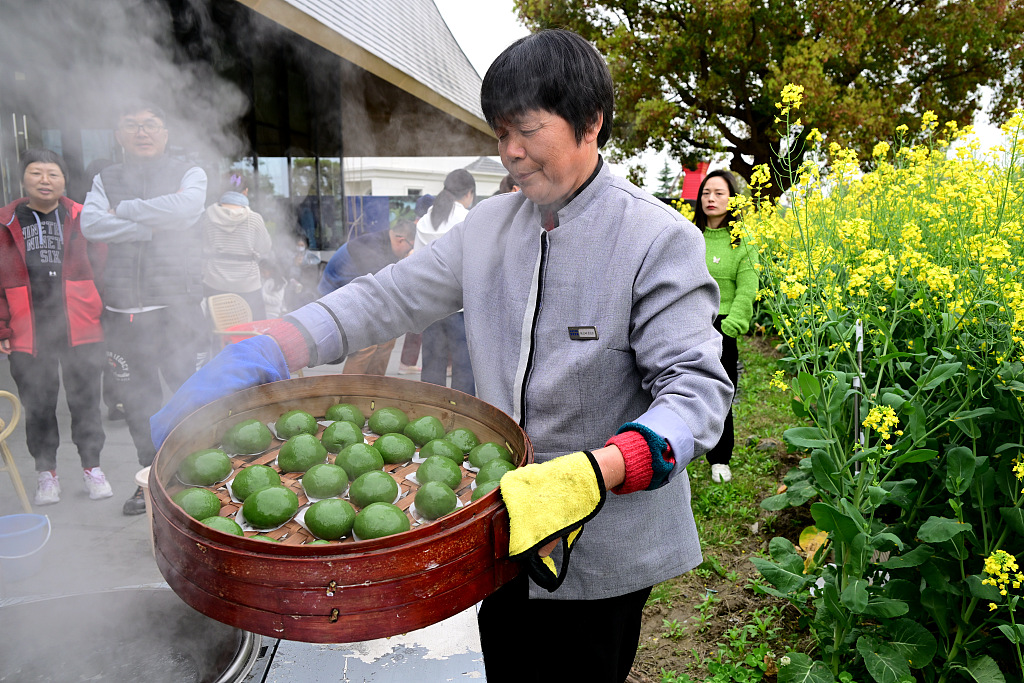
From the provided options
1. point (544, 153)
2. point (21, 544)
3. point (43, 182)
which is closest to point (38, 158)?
point (43, 182)

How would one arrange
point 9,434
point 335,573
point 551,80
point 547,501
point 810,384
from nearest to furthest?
point 335,573, point 547,501, point 551,80, point 810,384, point 9,434

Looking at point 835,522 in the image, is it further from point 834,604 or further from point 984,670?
point 984,670

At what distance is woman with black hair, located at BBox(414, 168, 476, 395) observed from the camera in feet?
17.4

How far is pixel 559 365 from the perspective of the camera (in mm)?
1549

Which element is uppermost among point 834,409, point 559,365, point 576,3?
point 576,3

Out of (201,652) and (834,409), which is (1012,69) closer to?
(834,409)

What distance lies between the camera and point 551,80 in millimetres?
1405

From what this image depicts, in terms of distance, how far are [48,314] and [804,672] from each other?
442 cm

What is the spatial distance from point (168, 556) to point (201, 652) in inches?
42.7

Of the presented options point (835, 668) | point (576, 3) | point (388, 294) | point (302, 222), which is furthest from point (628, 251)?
point (576, 3)

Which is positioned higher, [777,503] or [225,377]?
[225,377]

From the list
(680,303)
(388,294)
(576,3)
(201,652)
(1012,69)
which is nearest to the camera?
(680,303)

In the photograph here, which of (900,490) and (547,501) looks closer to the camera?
(547,501)

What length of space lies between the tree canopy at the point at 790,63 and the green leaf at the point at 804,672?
10949 mm
